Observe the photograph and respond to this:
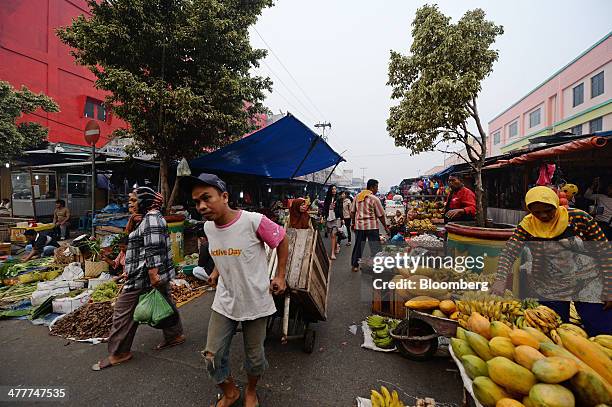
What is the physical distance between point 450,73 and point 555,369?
21.8 feet

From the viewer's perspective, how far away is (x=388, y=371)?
9.29 ft

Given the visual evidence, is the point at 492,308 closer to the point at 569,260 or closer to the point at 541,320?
the point at 541,320

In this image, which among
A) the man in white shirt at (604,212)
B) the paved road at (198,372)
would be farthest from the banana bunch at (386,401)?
the man in white shirt at (604,212)

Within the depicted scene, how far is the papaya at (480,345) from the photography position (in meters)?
1.60

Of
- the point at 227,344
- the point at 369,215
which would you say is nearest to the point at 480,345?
the point at 227,344

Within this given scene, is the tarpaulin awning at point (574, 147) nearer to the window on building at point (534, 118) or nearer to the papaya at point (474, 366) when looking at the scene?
the papaya at point (474, 366)

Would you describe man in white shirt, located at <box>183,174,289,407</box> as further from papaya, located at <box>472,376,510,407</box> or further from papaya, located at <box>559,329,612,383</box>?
papaya, located at <box>559,329,612,383</box>

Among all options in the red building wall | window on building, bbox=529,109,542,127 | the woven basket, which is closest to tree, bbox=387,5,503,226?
the woven basket

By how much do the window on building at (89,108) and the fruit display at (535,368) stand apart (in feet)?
74.5

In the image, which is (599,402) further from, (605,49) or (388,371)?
(605,49)

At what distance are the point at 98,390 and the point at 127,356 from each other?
495mm

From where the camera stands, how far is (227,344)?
Result: 2.23 m

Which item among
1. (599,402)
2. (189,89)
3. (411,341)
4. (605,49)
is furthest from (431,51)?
(605,49)

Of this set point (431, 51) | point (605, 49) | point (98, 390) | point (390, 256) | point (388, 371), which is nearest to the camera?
point (98, 390)
